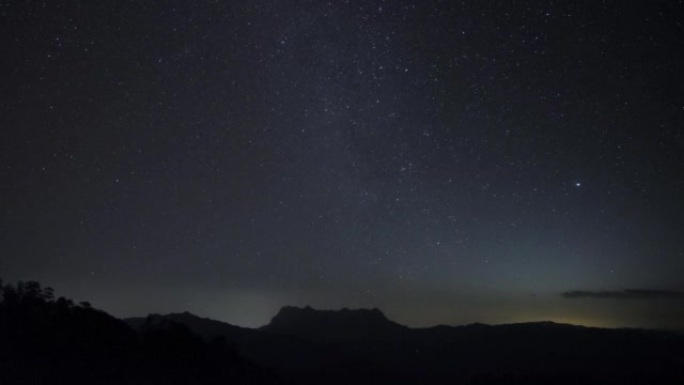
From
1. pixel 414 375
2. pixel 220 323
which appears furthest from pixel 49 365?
pixel 220 323

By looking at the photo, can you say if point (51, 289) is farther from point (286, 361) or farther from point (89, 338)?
point (286, 361)

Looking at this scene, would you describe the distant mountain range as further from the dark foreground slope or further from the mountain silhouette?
the dark foreground slope

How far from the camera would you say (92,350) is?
3491 cm

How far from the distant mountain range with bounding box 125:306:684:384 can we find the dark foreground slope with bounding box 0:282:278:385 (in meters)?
47.6

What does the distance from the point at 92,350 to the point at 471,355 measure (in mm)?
151402

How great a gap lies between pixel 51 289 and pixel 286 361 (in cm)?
8465

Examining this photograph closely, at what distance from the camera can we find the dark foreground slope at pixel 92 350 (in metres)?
30.2

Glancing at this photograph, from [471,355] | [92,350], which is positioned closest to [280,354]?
[471,355]

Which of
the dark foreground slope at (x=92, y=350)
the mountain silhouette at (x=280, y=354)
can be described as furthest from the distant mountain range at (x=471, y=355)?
the dark foreground slope at (x=92, y=350)

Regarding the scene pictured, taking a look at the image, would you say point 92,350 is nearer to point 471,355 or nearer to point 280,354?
point 280,354

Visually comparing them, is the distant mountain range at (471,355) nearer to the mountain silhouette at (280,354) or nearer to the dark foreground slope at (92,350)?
the mountain silhouette at (280,354)

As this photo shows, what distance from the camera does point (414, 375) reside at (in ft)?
411

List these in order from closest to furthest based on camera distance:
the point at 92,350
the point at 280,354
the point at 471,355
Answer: the point at 92,350, the point at 280,354, the point at 471,355

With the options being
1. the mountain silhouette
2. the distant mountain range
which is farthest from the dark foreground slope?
the distant mountain range
